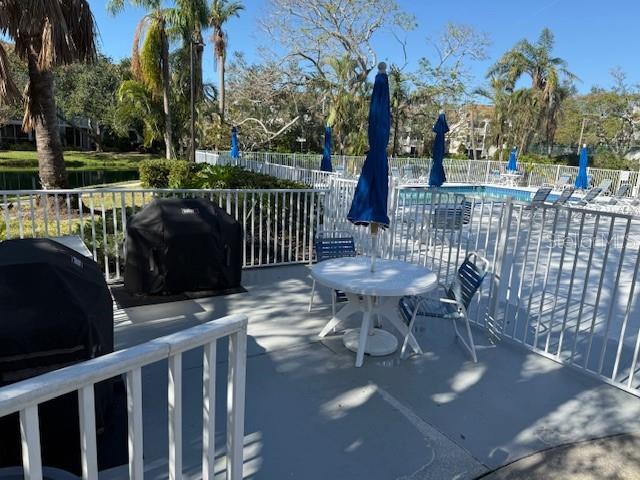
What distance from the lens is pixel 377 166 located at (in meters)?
3.88

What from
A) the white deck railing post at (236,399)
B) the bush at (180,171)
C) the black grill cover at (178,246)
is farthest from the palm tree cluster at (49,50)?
the white deck railing post at (236,399)

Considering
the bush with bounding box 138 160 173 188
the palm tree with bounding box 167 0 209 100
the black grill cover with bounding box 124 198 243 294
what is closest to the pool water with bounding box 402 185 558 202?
the bush with bounding box 138 160 173 188

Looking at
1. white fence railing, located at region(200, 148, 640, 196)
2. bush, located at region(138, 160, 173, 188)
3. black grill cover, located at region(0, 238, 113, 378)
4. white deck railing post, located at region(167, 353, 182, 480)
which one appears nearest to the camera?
white deck railing post, located at region(167, 353, 182, 480)

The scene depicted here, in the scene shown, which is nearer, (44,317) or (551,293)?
(44,317)

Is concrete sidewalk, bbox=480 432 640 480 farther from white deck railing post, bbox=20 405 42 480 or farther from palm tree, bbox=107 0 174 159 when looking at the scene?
palm tree, bbox=107 0 174 159

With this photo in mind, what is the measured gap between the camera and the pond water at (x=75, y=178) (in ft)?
65.4

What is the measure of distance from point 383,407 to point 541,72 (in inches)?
1367

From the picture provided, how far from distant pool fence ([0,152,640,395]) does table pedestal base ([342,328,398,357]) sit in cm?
111

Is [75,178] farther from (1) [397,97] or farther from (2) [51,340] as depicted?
(2) [51,340]

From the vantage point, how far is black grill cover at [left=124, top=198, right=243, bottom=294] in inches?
187

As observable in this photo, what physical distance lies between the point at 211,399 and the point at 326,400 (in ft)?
5.63

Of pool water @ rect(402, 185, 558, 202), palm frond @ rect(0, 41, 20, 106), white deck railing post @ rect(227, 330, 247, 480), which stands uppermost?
palm frond @ rect(0, 41, 20, 106)

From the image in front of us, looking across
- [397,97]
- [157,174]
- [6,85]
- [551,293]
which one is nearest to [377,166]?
[551,293]

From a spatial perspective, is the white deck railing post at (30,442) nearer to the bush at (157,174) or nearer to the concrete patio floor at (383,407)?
the concrete patio floor at (383,407)
